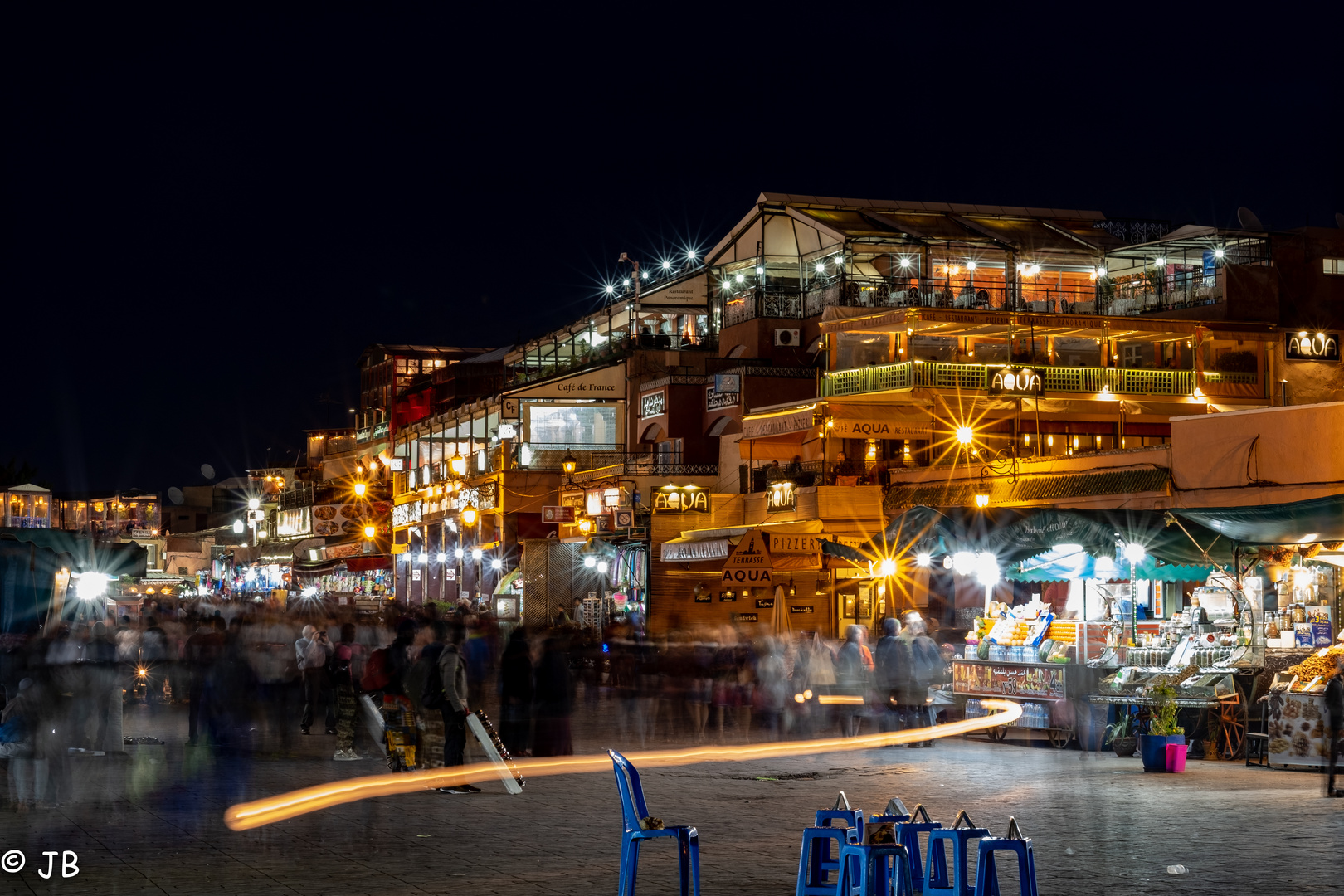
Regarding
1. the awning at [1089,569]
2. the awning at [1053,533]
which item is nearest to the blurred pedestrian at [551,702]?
the awning at [1053,533]

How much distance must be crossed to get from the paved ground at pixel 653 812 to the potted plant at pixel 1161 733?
0.34 m

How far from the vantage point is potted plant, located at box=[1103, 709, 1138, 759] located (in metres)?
18.9

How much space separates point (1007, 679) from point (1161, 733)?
12.5ft

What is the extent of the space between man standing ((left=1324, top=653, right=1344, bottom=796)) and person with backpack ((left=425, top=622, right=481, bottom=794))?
28.0 ft

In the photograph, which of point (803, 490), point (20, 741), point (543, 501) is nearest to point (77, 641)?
point (20, 741)

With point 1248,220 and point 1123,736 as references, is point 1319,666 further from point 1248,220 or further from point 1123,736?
point 1248,220

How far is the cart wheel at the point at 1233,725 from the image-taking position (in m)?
18.3

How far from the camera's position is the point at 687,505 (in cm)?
4044

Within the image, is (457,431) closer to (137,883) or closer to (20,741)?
(20,741)

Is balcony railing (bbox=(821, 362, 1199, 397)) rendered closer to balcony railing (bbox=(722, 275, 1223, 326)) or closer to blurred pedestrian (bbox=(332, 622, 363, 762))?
balcony railing (bbox=(722, 275, 1223, 326))

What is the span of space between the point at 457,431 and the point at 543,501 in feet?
41.2

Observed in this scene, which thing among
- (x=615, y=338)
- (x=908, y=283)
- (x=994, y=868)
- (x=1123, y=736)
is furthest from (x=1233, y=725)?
(x=615, y=338)

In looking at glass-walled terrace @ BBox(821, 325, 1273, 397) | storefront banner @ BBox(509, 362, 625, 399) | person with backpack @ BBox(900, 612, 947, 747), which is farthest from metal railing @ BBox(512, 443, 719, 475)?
person with backpack @ BBox(900, 612, 947, 747)

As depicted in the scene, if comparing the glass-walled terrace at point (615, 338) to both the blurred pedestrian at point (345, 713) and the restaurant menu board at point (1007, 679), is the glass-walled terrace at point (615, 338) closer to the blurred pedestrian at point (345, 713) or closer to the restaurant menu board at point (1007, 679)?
the restaurant menu board at point (1007, 679)
